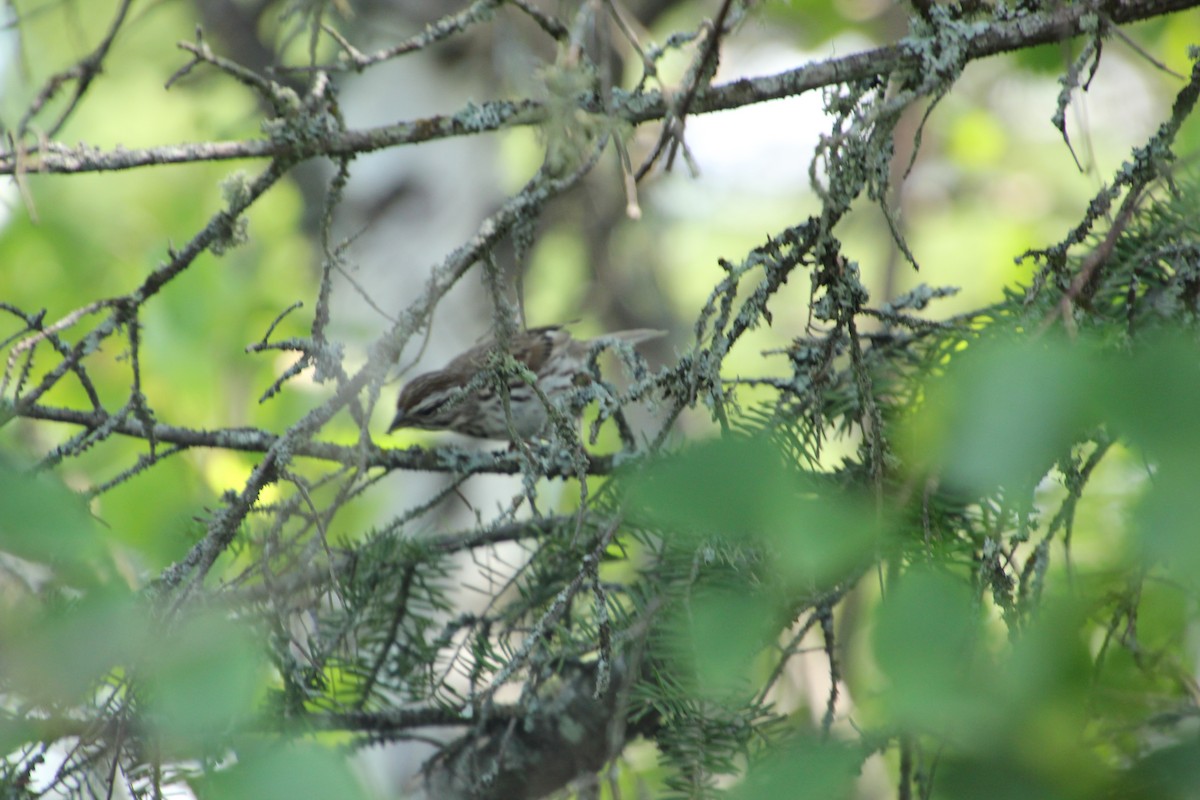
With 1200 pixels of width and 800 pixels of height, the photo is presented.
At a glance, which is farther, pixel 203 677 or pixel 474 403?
pixel 474 403

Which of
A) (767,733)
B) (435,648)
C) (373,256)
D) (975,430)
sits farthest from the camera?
(373,256)

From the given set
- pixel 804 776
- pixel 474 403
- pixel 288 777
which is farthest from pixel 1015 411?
pixel 474 403

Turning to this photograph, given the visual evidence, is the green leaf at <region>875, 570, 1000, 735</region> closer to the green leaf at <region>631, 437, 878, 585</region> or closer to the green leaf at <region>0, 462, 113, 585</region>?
the green leaf at <region>631, 437, 878, 585</region>

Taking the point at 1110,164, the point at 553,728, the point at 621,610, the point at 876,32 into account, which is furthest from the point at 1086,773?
the point at 1110,164

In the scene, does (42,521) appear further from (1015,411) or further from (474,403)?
(474,403)

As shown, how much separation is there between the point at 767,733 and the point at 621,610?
37 cm

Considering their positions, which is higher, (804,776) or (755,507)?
(755,507)

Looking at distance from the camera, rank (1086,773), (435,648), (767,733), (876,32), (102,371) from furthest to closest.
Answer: (876,32) < (102,371) < (435,648) < (767,733) < (1086,773)

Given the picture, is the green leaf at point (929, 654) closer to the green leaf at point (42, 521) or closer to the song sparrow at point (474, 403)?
the green leaf at point (42, 521)

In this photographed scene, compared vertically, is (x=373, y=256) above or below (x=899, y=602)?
above

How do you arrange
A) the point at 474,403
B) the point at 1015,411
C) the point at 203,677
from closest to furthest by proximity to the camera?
the point at 1015,411, the point at 203,677, the point at 474,403

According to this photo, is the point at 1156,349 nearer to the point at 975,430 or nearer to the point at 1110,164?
the point at 975,430

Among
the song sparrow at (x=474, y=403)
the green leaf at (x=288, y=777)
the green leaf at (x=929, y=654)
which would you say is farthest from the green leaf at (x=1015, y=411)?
the song sparrow at (x=474, y=403)

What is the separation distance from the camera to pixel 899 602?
31.3 inches
